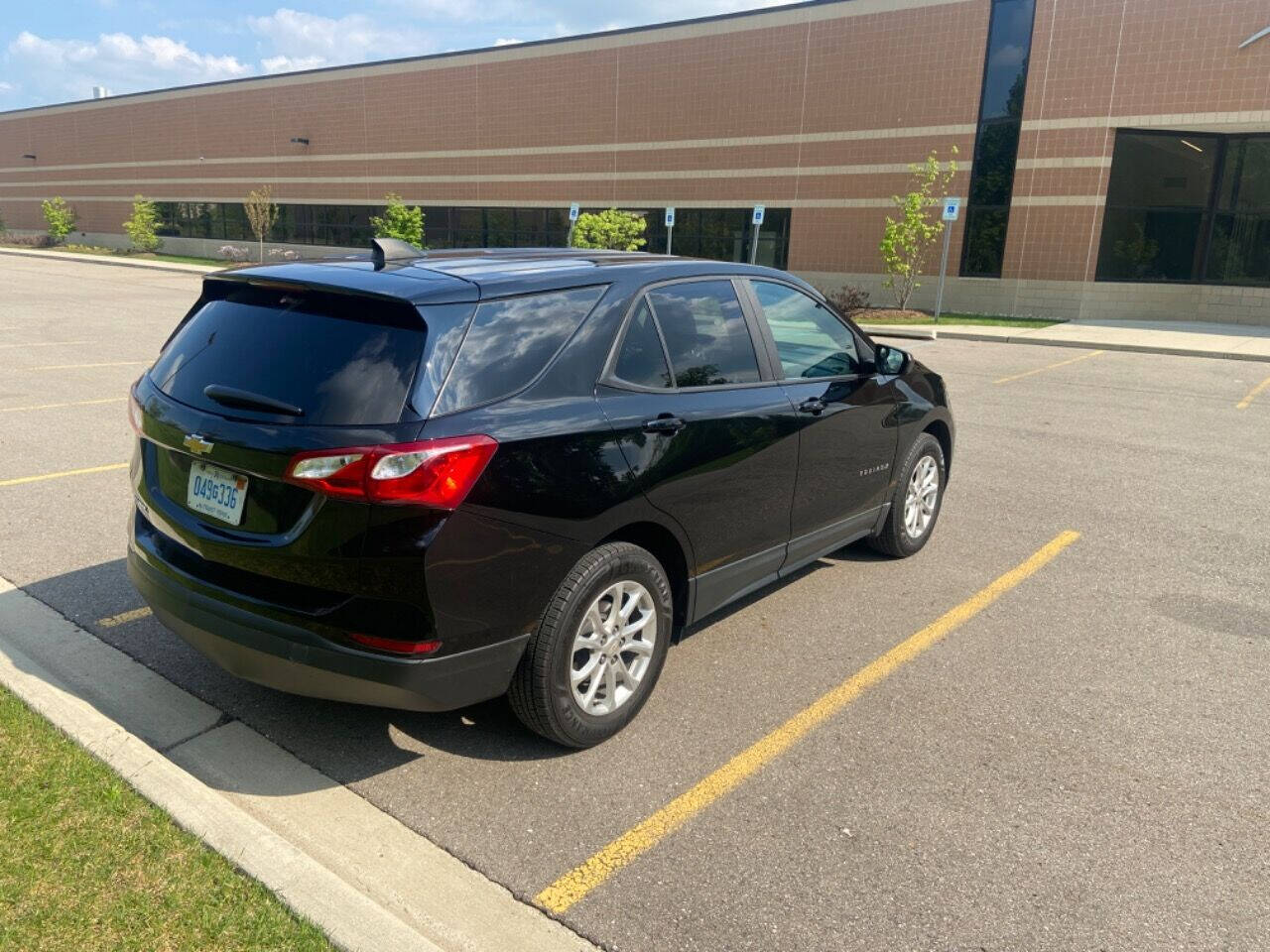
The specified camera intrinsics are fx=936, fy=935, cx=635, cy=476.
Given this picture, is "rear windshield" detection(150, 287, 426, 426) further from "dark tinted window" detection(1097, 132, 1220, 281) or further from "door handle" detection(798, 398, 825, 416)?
"dark tinted window" detection(1097, 132, 1220, 281)

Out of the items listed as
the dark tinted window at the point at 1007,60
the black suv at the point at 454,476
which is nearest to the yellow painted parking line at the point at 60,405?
the black suv at the point at 454,476

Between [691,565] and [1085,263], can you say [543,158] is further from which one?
[691,565]

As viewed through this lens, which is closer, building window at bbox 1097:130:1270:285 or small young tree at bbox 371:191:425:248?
building window at bbox 1097:130:1270:285

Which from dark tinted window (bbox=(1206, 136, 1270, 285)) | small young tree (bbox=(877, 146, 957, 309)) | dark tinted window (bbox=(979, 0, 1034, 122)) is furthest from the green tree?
dark tinted window (bbox=(1206, 136, 1270, 285))

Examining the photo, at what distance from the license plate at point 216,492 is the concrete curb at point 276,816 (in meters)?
0.83

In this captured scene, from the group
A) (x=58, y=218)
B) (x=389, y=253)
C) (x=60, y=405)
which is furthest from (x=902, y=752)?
(x=58, y=218)

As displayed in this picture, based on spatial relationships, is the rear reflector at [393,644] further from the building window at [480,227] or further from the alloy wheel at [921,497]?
the building window at [480,227]

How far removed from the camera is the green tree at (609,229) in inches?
1149

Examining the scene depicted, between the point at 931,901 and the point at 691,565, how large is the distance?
1.54m

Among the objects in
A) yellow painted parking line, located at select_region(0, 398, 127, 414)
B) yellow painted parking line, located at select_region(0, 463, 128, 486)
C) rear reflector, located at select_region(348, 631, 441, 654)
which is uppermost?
rear reflector, located at select_region(348, 631, 441, 654)

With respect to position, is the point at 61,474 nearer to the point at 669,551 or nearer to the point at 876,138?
the point at 669,551

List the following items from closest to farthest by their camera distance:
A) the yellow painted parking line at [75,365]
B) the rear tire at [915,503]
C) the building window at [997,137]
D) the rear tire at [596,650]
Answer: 1. the rear tire at [596,650]
2. the rear tire at [915,503]
3. the yellow painted parking line at [75,365]
4. the building window at [997,137]

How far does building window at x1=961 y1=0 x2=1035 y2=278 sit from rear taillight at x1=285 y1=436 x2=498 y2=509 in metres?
25.0

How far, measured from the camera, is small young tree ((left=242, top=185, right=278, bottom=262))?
4238 centimetres
